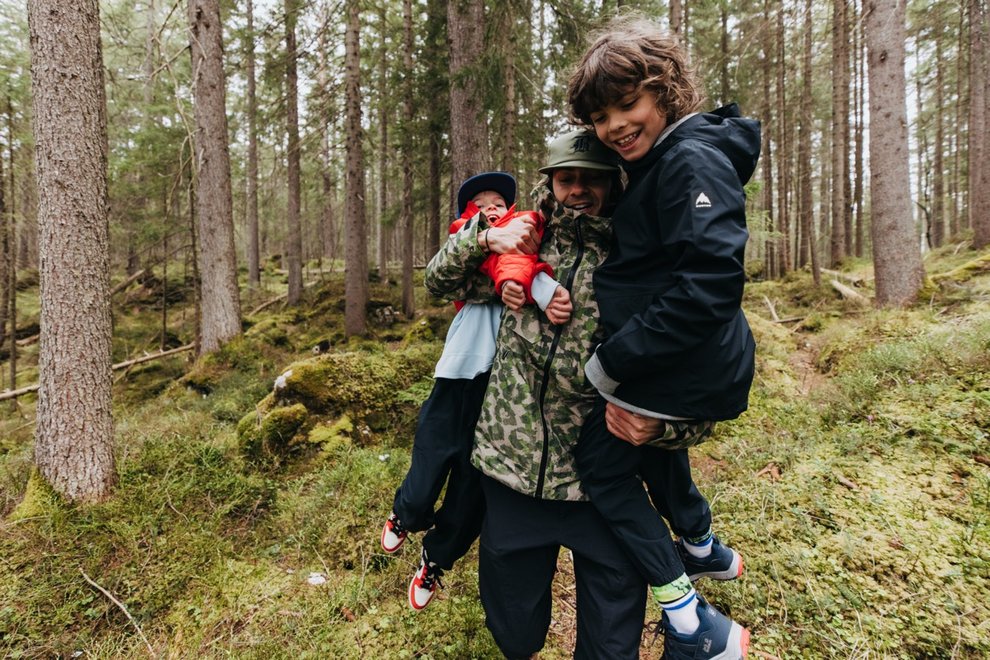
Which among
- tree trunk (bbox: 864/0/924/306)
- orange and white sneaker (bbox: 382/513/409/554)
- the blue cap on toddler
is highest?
tree trunk (bbox: 864/0/924/306)

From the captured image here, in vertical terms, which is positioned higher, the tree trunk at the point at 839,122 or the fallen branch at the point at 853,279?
the tree trunk at the point at 839,122

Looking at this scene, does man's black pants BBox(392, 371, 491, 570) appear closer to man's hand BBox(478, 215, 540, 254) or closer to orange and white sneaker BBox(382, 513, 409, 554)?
orange and white sneaker BBox(382, 513, 409, 554)

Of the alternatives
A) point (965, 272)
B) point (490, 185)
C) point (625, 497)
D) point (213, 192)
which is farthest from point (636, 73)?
point (965, 272)

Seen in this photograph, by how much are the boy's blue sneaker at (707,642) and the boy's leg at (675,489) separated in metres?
0.37

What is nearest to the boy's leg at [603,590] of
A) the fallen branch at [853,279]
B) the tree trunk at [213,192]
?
the tree trunk at [213,192]

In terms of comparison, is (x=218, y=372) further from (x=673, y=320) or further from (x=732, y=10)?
(x=732, y=10)

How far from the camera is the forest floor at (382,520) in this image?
7.81ft

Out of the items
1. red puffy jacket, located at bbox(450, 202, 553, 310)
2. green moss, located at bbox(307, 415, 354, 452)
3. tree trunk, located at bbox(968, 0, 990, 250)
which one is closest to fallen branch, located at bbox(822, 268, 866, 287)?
tree trunk, located at bbox(968, 0, 990, 250)

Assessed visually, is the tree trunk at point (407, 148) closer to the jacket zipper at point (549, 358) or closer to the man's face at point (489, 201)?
the man's face at point (489, 201)

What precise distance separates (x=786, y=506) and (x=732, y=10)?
60.1ft

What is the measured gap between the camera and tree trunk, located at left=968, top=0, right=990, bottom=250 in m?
11.7

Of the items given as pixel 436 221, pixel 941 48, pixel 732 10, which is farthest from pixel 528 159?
pixel 941 48

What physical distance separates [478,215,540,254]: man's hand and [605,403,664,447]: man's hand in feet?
2.37

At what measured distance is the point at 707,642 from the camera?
1.65 meters
